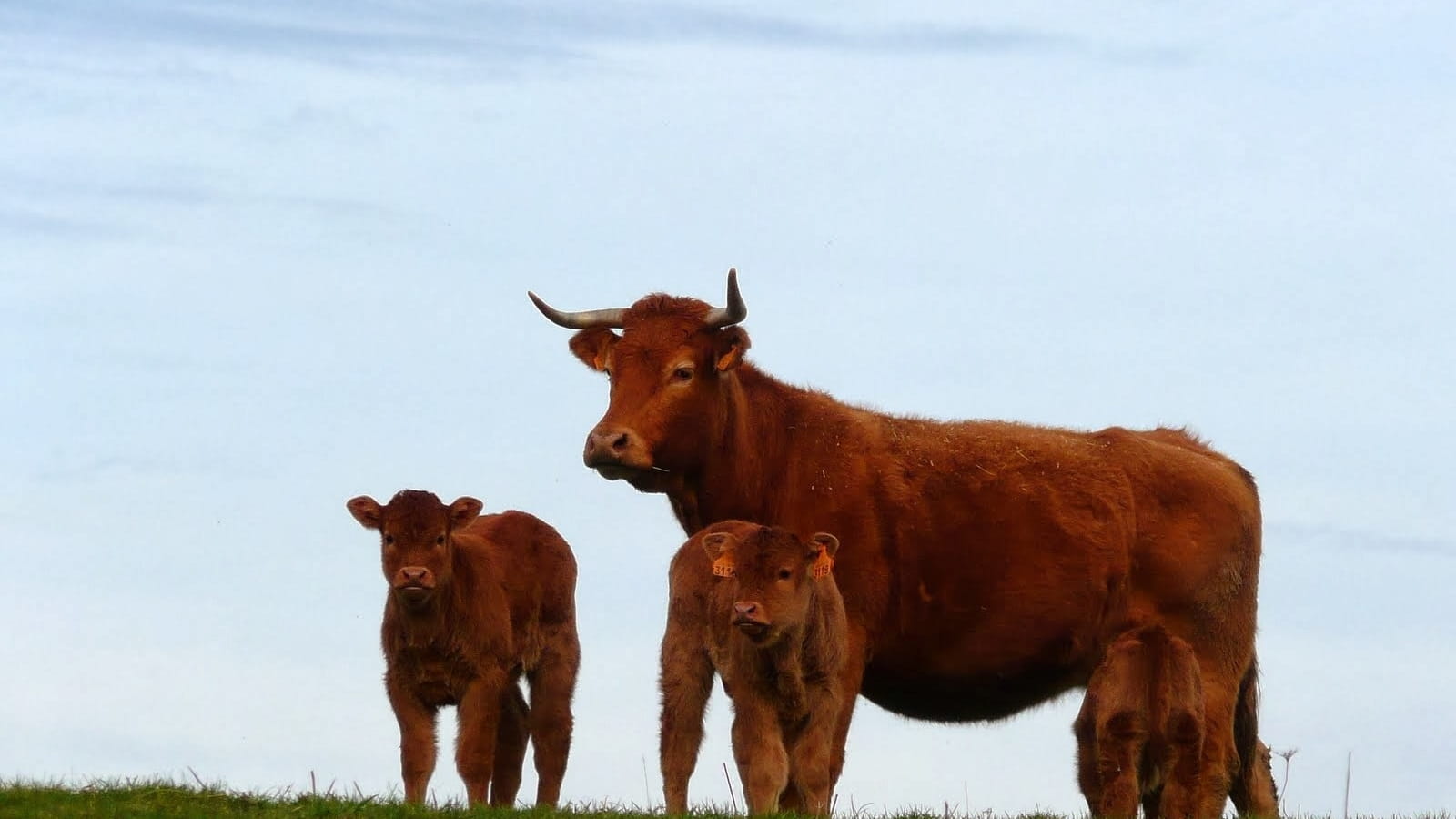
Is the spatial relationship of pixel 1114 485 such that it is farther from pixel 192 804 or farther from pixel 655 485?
pixel 192 804

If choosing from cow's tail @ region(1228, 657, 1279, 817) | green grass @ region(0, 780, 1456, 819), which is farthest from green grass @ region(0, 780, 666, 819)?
cow's tail @ region(1228, 657, 1279, 817)

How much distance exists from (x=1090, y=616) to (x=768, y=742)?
383cm

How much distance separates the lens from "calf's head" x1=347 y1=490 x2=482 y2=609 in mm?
16422

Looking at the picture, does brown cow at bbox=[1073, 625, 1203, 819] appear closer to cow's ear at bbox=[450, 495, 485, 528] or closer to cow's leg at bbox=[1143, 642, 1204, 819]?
cow's leg at bbox=[1143, 642, 1204, 819]

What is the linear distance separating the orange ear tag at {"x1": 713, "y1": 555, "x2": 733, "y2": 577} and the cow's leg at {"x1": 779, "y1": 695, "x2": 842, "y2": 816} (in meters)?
1.05

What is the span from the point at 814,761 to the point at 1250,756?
551cm

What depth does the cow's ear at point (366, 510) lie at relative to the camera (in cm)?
1691

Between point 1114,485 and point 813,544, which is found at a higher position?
point 1114,485

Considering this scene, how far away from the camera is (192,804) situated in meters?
14.1

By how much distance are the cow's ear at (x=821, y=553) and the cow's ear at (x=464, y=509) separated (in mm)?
3237

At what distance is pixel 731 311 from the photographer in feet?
55.1

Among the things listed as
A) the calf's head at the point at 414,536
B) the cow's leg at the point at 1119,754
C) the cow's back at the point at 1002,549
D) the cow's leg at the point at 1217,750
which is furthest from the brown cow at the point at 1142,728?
the calf's head at the point at 414,536

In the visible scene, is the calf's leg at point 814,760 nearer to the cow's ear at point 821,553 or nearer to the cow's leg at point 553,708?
the cow's ear at point 821,553

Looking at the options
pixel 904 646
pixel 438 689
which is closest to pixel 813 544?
pixel 904 646
